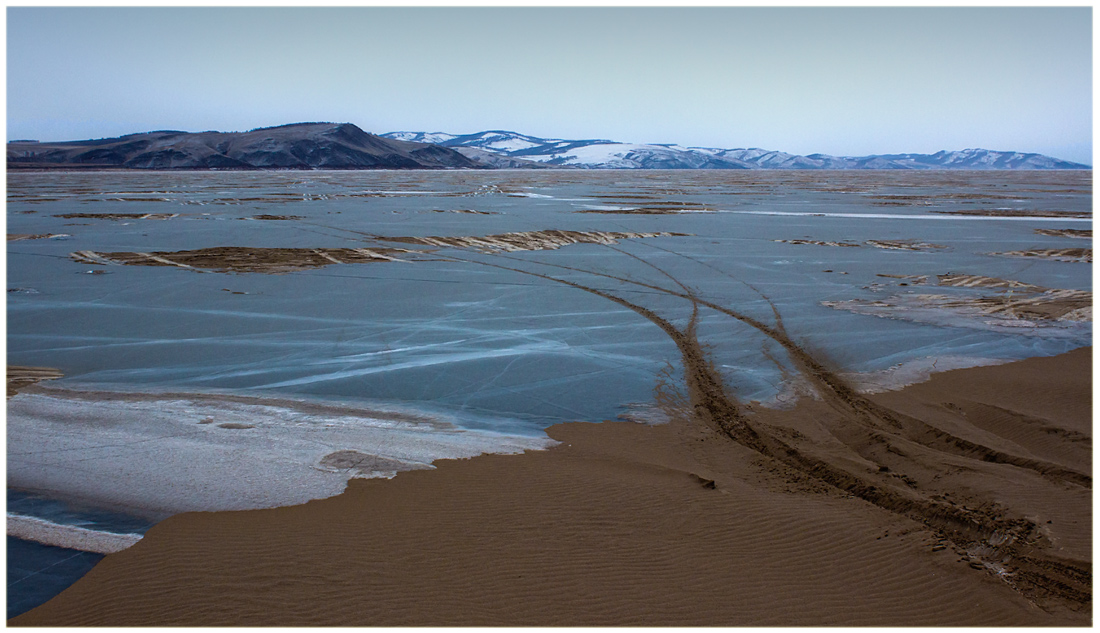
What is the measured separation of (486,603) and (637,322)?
614 centimetres

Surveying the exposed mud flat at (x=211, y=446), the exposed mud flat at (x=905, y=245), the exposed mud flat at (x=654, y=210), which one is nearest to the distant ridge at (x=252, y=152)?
the exposed mud flat at (x=654, y=210)

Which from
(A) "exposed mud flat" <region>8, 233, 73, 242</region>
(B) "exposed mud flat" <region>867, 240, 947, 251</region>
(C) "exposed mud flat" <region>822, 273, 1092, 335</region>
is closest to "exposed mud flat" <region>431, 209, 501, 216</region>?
(A) "exposed mud flat" <region>8, 233, 73, 242</region>

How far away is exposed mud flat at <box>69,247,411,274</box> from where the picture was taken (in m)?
12.8

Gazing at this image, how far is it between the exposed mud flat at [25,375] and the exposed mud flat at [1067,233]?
20599 millimetres

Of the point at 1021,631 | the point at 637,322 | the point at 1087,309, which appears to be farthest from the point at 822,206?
the point at 1021,631

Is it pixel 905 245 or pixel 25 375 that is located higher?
pixel 905 245

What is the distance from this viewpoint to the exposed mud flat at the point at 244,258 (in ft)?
42.1

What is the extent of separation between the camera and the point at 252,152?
365 feet

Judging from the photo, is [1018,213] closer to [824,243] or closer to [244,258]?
[824,243]

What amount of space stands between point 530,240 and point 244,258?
639cm

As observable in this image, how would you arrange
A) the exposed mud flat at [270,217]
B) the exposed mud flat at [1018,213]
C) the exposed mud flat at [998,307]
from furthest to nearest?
the exposed mud flat at [1018,213]
the exposed mud flat at [270,217]
the exposed mud flat at [998,307]

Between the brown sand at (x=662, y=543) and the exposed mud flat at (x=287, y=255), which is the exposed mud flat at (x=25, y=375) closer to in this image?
the brown sand at (x=662, y=543)

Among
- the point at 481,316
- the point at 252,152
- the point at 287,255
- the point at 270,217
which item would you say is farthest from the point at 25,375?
the point at 252,152

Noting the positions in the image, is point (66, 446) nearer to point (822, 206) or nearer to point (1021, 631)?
point (1021, 631)
